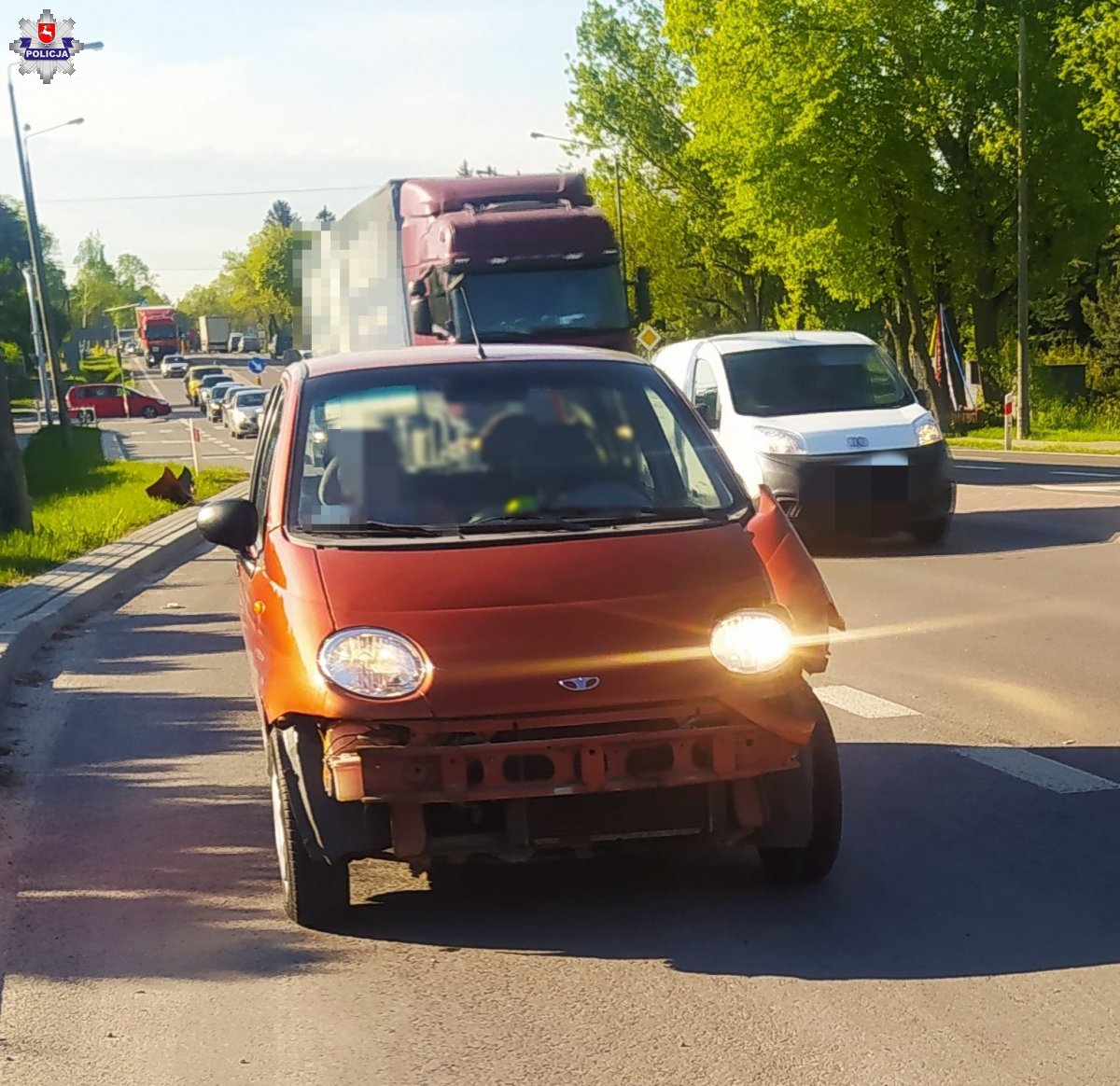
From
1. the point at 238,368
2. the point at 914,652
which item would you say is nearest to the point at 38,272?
the point at 914,652

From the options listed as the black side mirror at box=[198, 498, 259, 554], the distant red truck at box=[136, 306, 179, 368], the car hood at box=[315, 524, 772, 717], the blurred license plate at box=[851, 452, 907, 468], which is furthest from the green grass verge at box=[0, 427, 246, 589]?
the distant red truck at box=[136, 306, 179, 368]

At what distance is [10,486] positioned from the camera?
20.4 meters

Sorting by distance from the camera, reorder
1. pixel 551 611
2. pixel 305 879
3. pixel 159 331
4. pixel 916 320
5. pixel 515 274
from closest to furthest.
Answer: pixel 551 611 < pixel 305 879 < pixel 515 274 < pixel 916 320 < pixel 159 331

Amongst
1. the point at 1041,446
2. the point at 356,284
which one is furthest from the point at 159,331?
the point at 356,284

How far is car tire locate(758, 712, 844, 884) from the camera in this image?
5496 millimetres

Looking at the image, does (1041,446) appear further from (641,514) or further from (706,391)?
(641,514)

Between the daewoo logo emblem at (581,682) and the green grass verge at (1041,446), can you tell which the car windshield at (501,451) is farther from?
the green grass verge at (1041,446)

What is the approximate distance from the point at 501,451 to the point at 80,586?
10.4 m

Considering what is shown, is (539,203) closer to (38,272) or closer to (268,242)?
(38,272)

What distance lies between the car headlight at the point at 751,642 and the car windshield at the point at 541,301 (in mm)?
15582

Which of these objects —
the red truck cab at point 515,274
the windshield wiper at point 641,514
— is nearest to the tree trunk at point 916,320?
the red truck cab at point 515,274

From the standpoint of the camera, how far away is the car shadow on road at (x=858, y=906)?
16.5ft

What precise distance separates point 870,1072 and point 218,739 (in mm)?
5275

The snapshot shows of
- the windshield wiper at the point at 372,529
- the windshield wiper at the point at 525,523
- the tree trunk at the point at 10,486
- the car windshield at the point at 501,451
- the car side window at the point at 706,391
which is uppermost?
the car windshield at the point at 501,451
